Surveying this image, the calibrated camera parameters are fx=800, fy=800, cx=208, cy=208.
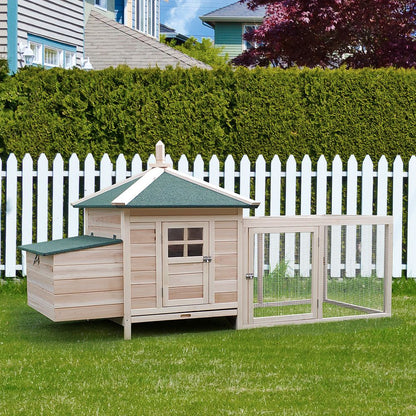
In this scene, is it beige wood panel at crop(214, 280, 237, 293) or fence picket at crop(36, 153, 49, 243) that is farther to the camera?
fence picket at crop(36, 153, 49, 243)

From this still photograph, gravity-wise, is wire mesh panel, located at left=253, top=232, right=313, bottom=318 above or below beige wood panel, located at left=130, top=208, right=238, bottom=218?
below

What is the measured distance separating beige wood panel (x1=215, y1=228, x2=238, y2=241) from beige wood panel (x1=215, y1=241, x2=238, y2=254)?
3cm

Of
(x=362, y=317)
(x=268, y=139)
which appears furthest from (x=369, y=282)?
(x=268, y=139)

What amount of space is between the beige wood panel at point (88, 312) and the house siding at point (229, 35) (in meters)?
33.4

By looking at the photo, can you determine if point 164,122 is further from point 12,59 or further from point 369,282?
point 12,59

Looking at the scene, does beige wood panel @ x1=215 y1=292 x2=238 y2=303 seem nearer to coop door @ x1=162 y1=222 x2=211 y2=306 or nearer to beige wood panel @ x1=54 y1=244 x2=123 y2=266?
coop door @ x1=162 y1=222 x2=211 y2=306

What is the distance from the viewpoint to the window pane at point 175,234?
673 centimetres

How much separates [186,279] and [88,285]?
840 millimetres

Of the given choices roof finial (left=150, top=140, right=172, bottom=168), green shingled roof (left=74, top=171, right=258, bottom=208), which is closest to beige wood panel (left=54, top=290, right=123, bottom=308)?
green shingled roof (left=74, top=171, right=258, bottom=208)

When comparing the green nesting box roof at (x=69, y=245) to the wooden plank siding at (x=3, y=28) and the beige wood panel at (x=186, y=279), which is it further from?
the wooden plank siding at (x=3, y=28)

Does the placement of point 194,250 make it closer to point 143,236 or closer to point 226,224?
point 226,224

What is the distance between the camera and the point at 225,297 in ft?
22.8

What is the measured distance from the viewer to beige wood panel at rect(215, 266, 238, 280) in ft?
22.7

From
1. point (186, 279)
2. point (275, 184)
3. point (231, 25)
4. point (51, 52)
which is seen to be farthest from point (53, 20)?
point (231, 25)
